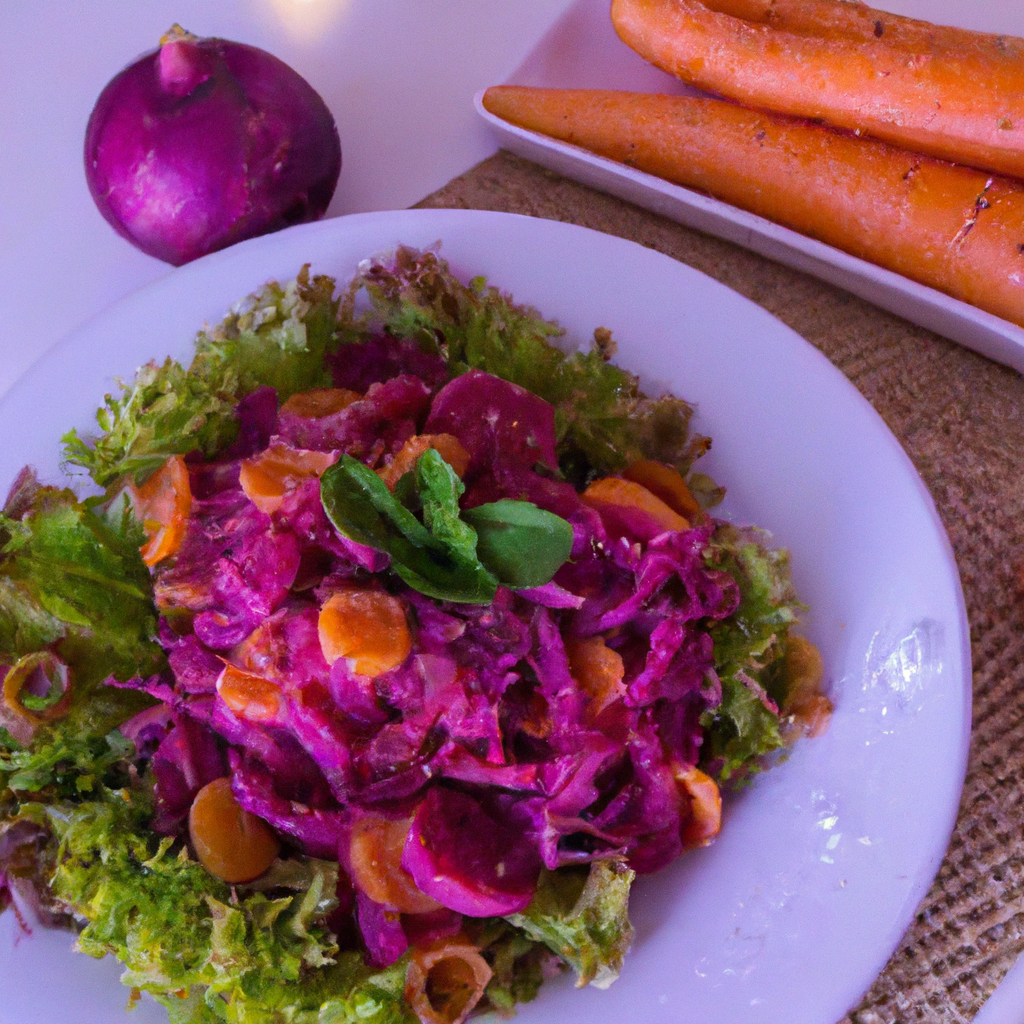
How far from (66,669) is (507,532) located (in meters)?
0.42

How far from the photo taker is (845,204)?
1099 mm

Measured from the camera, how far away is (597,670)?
2.51 feet

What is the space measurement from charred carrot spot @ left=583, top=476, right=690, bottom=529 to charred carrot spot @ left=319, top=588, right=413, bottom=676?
23cm

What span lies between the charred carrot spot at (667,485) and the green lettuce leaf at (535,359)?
0.03 metres

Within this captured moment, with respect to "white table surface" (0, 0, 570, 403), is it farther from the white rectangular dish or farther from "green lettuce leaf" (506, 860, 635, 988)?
"green lettuce leaf" (506, 860, 635, 988)

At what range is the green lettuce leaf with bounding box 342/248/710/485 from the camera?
890mm

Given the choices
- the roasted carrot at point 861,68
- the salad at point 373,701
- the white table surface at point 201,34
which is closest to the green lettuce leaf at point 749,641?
the salad at point 373,701

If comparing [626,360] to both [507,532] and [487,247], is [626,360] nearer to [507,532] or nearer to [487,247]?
[487,247]

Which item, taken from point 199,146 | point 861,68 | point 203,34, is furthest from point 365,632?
point 203,34

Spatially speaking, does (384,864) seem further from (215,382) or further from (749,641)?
(215,382)

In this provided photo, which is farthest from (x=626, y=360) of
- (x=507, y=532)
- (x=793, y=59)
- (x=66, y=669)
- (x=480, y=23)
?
(x=480, y=23)

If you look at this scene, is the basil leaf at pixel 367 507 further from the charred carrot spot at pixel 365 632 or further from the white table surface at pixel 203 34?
the white table surface at pixel 203 34

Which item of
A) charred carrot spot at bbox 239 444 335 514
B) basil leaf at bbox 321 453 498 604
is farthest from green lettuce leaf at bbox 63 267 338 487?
basil leaf at bbox 321 453 498 604

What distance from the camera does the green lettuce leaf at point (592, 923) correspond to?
71cm
